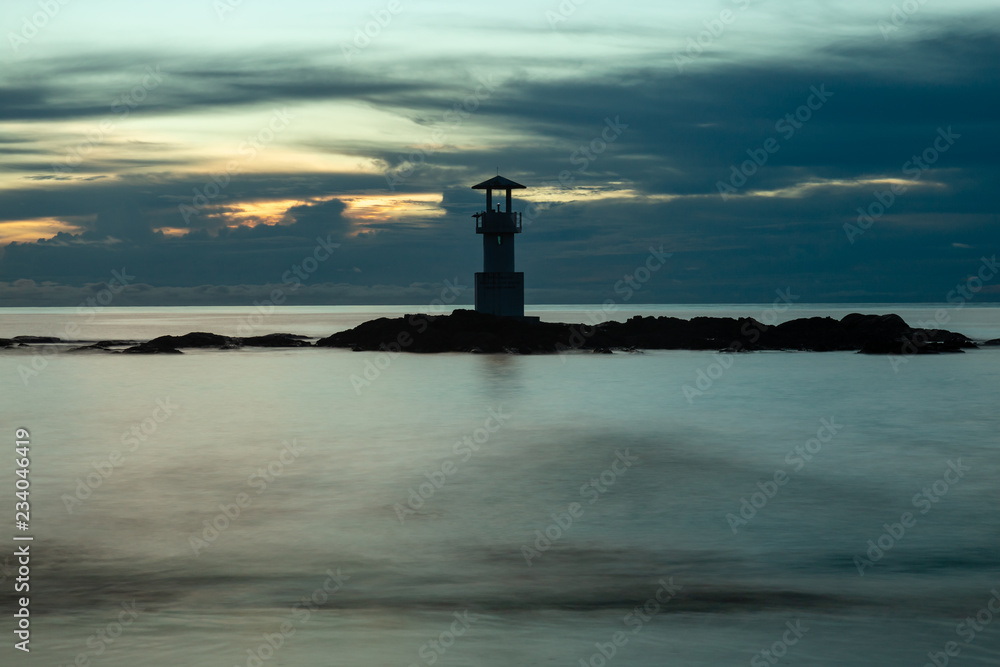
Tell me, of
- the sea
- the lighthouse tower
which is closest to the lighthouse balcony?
the lighthouse tower

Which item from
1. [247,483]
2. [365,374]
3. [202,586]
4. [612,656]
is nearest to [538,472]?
[247,483]

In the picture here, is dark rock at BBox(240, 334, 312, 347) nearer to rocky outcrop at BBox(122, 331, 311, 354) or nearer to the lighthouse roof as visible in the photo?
rocky outcrop at BBox(122, 331, 311, 354)

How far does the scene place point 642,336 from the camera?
6225cm

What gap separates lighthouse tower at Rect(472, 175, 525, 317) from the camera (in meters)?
48.8

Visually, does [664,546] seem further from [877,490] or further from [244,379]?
[244,379]

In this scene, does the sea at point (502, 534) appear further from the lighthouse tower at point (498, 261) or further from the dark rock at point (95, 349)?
the dark rock at point (95, 349)

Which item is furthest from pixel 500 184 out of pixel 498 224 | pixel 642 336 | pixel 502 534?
pixel 502 534

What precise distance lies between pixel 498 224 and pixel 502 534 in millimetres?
36880

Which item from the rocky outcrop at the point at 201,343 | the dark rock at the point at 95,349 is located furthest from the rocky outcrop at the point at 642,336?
the dark rock at the point at 95,349

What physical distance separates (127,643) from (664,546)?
687 cm

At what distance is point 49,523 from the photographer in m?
13.2

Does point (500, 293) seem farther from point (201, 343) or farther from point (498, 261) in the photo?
point (201, 343)

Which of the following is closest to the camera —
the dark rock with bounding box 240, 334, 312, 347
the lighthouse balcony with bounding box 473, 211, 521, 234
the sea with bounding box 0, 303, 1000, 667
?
the sea with bounding box 0, 303, 1000, 667

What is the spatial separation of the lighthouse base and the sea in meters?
20.1
